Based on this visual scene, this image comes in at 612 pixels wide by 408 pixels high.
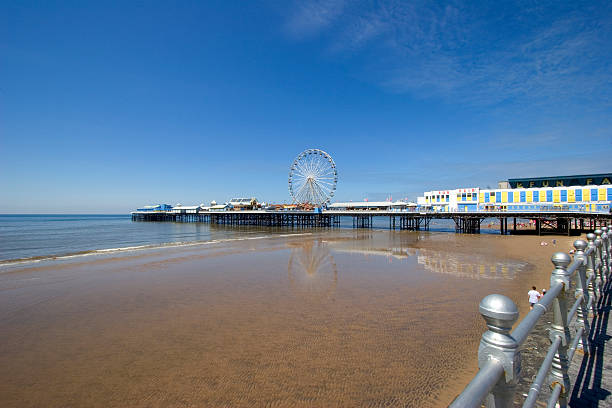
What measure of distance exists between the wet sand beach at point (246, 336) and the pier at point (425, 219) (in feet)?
97.7

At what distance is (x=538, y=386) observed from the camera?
1.72 meters

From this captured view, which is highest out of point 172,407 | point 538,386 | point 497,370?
point 497,370

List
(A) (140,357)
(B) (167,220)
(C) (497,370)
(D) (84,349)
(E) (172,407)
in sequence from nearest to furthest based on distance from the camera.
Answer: (C) (497,370)
(E) (172,407)
(A) (140,357)
(D) (84,349)
(B) (167,220)

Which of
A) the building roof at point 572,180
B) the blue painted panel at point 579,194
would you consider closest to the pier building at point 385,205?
the building roof at point 572,180

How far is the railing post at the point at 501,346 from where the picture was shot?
1.35 metres

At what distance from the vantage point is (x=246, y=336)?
355 inches

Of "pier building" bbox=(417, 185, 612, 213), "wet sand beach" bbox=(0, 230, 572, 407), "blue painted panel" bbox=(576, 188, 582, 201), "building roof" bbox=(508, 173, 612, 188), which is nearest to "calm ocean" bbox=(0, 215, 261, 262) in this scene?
"wet sand beach" bbox=(0, 230, 572, 407)

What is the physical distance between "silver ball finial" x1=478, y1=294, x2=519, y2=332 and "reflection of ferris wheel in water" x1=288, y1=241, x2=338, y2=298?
39.6ft

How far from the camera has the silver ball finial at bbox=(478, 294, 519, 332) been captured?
4.41 feet

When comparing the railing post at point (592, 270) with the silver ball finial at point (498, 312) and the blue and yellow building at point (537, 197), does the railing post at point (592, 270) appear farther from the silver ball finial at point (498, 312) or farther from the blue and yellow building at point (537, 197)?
the blue and yellow building at point (537, 197)

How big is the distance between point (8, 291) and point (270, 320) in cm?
1381

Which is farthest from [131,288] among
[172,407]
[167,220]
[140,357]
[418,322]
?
[167,220]

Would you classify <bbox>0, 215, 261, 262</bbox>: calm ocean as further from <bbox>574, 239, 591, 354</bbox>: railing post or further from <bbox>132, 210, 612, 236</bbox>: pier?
<bbox>574, 239, 591, 354</bbox>: railing post

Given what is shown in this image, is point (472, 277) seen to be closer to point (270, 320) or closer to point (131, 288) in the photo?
point (270, 320)
